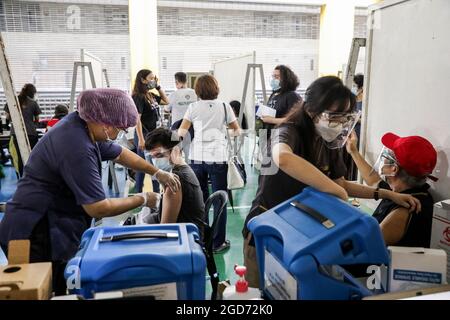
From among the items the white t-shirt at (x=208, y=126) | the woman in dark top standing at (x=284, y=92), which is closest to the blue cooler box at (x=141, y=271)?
the white t-shirt at (x=208, y=126)

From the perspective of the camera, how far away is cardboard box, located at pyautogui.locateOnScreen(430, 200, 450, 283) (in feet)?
4.06

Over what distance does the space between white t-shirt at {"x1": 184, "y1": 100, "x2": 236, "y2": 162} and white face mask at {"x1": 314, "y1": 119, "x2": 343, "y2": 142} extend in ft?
5.51

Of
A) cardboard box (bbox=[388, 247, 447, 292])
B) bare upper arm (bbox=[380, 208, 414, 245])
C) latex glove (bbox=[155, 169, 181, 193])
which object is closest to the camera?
cardboard box (bbox=[388, 247, 447, 292])

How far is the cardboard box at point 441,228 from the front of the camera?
1.24 metres

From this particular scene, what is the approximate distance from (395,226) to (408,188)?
189mm

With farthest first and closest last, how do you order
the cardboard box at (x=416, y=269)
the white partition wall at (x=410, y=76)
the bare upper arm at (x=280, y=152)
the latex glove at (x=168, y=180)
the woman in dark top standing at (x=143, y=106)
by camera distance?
the woman in dark top standing at (x=143, y=106), the latex glove at (x=168, y=180), the white partition wall at (x=410, y=76), the bare upper arm at (x=280, y=152), the cardboard box at (x=416, y=269)

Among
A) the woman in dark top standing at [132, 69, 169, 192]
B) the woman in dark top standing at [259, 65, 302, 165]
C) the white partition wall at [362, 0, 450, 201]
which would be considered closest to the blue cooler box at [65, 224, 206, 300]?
the white partition wall at [362, 0, 450, 201]

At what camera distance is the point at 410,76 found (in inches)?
64.2

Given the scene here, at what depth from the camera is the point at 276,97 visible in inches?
143

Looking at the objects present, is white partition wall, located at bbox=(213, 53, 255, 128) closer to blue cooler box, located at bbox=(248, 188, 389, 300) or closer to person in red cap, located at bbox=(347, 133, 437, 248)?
person in red cap, located at bbox=(347, 133, 437, 248)

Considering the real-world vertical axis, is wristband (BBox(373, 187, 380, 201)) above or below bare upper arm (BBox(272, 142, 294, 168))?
below

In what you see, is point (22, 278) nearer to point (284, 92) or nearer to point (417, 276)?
point (417, 276)

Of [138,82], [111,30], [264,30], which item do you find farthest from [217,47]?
[138,82]

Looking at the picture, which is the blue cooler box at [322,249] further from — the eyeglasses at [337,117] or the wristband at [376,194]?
the wristband at [376,194]
